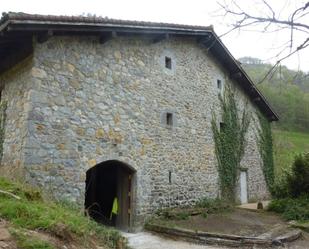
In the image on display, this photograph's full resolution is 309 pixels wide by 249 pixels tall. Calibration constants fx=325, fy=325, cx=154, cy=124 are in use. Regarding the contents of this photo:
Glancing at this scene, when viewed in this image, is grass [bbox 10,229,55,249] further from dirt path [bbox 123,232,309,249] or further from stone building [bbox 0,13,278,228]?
dirt path [bbox 123,232,309,249]

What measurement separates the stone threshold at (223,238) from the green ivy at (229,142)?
4.09 meters

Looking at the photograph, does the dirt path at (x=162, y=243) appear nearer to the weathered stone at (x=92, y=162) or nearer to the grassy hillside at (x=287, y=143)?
the weathered stone at (x=92, y=162)

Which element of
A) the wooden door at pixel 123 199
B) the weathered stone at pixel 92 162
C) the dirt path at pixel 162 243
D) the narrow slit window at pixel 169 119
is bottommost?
the dirt path at pixel 162 243

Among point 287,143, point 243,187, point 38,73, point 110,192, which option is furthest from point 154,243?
point 287,143

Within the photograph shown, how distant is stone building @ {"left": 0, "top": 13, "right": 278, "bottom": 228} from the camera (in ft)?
22.9

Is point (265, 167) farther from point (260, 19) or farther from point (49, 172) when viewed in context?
point (260, 19)

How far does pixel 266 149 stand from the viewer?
16.0 metres

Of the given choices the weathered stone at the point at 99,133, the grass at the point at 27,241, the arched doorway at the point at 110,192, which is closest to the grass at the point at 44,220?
the grass at the point at 27,241

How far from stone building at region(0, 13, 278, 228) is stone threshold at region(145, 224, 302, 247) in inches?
46.3

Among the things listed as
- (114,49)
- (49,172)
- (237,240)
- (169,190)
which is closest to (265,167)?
(169,190)

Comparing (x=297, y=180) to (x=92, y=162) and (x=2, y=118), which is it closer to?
(x=92, y=162)

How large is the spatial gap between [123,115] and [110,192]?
158 inches

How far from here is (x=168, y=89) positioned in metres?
10.4

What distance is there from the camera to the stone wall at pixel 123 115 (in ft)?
23.0
